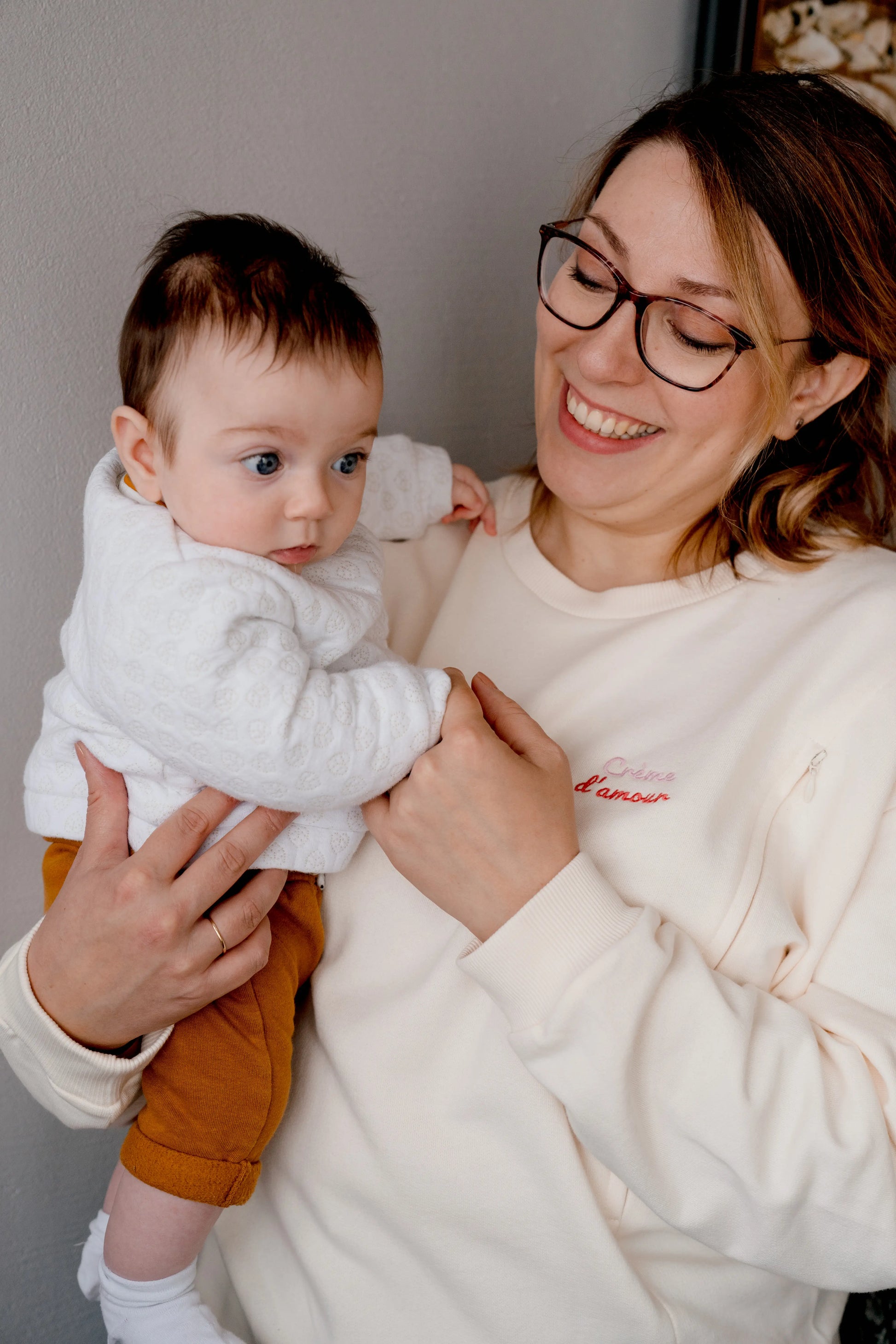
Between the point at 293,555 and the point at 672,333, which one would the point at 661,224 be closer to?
the point at 672,333

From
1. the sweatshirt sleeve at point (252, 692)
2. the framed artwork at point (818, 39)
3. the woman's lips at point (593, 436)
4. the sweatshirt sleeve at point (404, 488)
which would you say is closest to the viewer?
the sweatshirt sleeve at point (252, 692)

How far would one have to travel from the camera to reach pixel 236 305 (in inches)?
40.5

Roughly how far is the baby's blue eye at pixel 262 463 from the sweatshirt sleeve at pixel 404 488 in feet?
1.45

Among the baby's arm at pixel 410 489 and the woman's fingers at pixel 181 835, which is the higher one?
the baby's arm at pixel 410 489

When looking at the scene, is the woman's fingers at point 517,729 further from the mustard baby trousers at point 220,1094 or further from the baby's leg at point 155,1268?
the baby's leg at point 155,1268

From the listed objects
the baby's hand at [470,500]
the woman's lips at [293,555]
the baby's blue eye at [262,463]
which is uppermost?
the baby's blue eye at [262,463]

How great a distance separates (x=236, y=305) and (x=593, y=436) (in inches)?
20.6

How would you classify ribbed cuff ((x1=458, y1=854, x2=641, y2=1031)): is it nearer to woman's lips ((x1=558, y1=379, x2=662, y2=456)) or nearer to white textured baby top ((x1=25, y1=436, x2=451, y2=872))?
white textured baby top ((x1=25, y1=436, x2=451, y2=872))

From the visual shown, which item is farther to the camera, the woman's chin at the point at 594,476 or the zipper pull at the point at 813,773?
the woman's chin at the point at 594,476

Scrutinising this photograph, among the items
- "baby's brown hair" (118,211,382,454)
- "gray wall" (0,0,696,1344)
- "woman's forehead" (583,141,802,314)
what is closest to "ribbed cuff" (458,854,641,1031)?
"baby's brown hair" (118,211,382,454)

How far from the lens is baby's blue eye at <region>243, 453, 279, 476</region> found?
41.7 inches

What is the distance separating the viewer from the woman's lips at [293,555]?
112 cm

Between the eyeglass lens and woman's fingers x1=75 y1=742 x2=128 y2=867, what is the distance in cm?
78

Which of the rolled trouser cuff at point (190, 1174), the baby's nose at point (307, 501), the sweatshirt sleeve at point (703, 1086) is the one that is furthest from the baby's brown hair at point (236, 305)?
the rolled trouser cuff at point (190, 1174)
